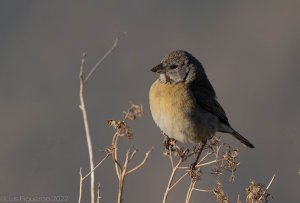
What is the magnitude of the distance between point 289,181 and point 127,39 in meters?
27.0

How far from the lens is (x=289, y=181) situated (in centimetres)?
5188

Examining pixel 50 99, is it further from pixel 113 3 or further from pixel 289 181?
pixel 113 3

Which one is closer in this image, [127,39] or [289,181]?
[289,181]

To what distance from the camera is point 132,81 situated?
2613 inches

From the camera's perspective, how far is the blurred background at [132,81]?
48969mm

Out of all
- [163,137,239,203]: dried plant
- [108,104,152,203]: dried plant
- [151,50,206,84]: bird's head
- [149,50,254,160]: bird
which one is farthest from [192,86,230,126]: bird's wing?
[108,104,152,203]: dried plant

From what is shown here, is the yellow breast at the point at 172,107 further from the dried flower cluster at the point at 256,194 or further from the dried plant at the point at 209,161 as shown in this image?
Result: the dried flower cluster at the point at 256,194

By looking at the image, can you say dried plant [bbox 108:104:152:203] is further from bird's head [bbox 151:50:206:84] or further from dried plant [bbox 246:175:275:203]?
bird's head [bbox 151:50:206:84]

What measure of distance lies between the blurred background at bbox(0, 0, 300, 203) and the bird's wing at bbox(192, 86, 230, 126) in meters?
24.8

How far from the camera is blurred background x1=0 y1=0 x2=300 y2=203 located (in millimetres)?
48969

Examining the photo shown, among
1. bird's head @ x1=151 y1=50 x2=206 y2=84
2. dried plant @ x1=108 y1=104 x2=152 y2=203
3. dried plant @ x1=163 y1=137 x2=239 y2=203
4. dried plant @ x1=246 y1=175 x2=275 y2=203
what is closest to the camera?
dried plant @ x1=108 y1=104 x2=152 y2=203

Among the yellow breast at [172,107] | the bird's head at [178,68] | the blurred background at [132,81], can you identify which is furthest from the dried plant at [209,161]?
the blurred background at [132,81]

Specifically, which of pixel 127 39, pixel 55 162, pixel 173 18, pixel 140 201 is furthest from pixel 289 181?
pixel 173 18

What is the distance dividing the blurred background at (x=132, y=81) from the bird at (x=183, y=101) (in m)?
25.0
